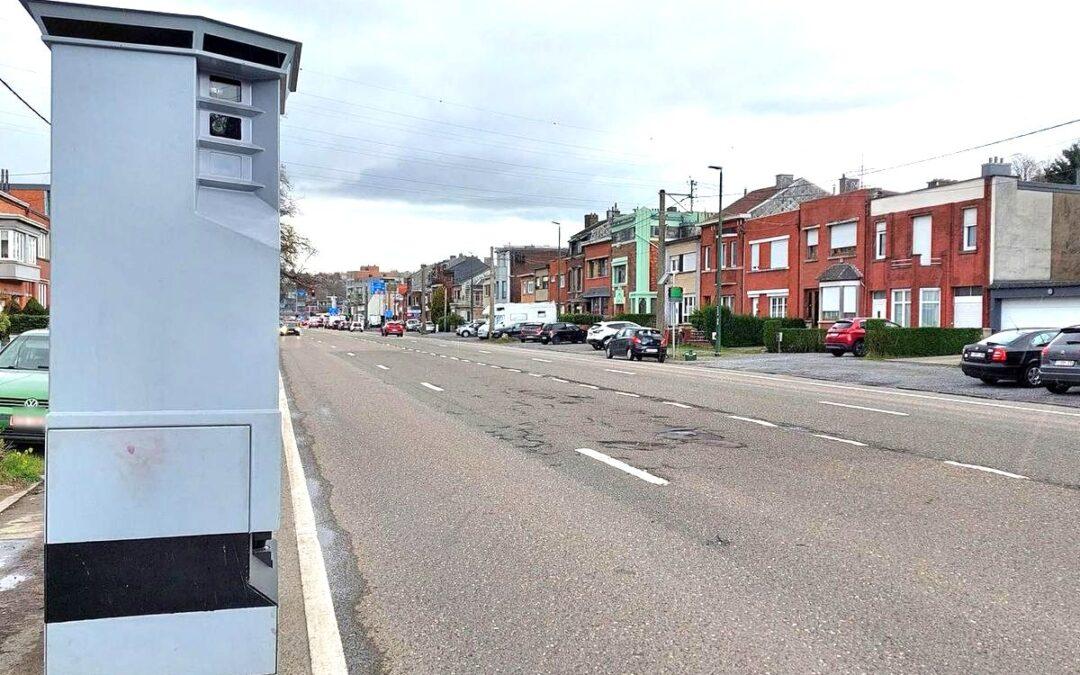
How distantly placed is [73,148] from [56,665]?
1773 mm

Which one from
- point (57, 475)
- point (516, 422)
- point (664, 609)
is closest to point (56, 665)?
point (57, 475)

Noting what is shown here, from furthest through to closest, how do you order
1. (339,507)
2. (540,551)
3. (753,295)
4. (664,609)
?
(753,295) → (339,507) → (540,551) → (664,609)

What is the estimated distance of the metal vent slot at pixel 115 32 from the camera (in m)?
3.06

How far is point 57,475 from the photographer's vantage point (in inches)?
119

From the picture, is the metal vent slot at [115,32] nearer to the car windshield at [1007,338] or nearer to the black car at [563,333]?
the car windshield at [1007,338]

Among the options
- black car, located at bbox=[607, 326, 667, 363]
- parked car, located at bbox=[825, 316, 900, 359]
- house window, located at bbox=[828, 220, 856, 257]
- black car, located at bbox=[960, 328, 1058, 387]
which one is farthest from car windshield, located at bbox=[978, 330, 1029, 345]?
house window, located at bbox=[828, 220, 856, 257]

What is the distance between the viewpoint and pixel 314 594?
538cm

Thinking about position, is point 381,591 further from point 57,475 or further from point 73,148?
point 73,148

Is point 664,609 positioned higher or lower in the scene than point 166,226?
lower

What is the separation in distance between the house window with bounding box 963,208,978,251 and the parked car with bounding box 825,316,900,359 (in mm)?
6414

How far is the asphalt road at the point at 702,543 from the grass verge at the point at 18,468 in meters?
2.81

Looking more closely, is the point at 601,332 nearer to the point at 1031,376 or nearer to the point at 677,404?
the point at 1031,376

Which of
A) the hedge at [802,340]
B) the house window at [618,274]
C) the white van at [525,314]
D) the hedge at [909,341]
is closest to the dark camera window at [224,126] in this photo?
the hedge at [909,341]

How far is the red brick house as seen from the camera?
48.4 metres
